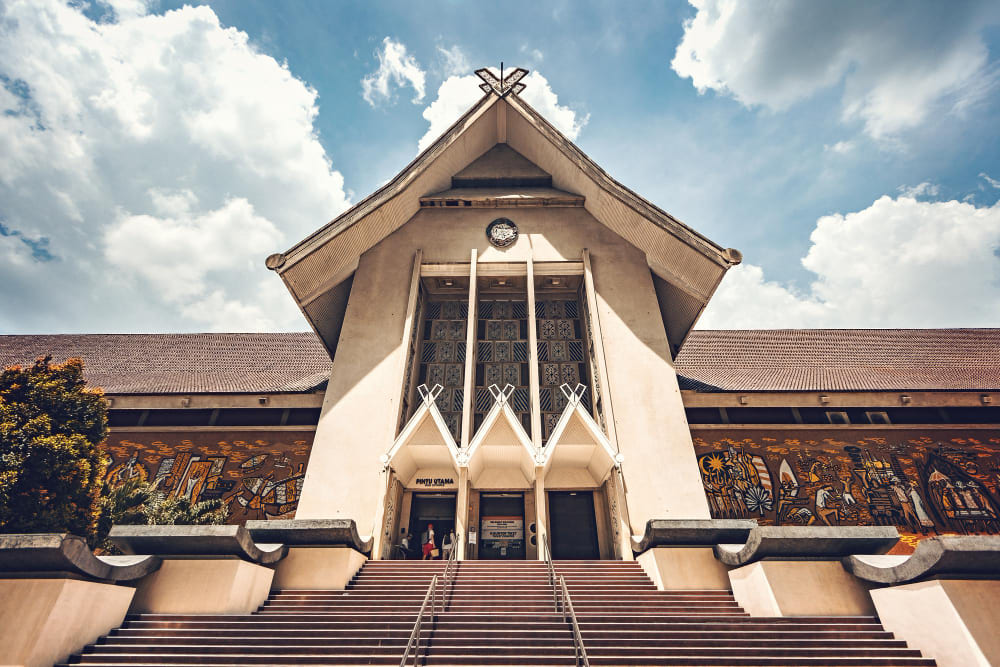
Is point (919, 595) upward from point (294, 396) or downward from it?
downward

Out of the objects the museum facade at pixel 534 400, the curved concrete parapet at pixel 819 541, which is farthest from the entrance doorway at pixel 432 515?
the curved concrete parapet at pixel 819 541

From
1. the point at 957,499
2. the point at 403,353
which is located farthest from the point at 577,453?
the point at 957,499

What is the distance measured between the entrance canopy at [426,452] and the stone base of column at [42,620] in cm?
471

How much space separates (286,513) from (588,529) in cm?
678

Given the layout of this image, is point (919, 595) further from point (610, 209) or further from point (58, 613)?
point (610, 209)

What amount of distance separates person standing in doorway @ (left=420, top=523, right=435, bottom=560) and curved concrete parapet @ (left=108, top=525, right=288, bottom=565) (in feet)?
12.1

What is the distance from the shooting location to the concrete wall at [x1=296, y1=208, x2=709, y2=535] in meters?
8.61

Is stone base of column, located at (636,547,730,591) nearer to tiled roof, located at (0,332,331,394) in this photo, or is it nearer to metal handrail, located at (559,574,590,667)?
metal handrail, located at (559,574,590,667)

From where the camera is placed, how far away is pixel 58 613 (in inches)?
156

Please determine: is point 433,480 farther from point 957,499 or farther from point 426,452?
point 957,499

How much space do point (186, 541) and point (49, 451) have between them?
4138mm

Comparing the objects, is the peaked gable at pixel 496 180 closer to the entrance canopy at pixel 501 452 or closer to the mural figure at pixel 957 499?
the entrance canopy at pixel 501 452

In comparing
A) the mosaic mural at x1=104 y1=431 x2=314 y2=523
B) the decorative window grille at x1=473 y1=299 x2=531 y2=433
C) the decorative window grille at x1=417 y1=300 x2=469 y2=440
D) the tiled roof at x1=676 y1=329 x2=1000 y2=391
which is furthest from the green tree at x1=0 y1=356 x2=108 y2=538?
the tiled roof at x1=676 y1=329 x2=1000 y2=391

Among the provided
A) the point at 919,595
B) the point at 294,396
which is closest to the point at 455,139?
the point at 294,396
